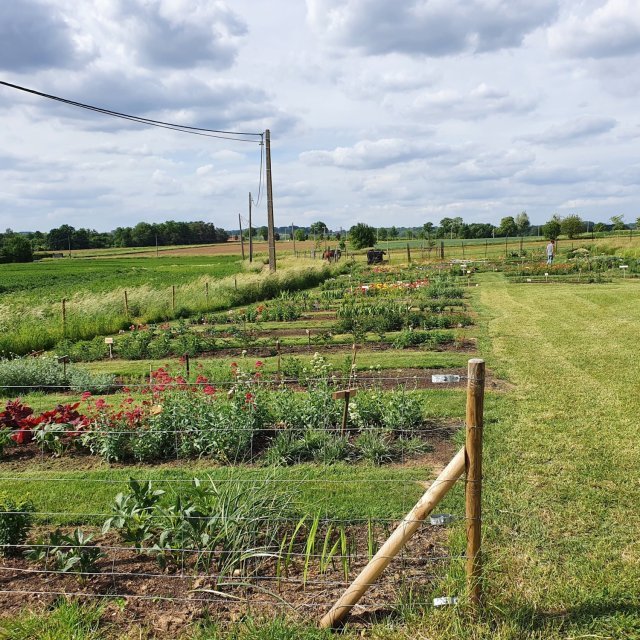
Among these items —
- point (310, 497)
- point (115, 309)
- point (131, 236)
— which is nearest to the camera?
point (310, 497)

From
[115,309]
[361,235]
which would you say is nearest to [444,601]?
[115,309]

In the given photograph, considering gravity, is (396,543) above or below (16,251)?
below

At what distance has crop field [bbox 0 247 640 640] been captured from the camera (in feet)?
11.7

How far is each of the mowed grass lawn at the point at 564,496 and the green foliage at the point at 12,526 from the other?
3.08 metres

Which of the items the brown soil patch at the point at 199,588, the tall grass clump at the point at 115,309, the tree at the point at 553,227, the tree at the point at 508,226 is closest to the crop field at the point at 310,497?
the brown soil patch at the point at 199,588

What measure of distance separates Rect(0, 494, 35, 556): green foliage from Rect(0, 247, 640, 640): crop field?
2 cm

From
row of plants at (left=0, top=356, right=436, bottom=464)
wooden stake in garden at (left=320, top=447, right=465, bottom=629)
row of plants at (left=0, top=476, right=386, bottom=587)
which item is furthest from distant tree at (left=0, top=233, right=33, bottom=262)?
wooden stake in garden at (left=320, top=447, right=465, bottom=629)

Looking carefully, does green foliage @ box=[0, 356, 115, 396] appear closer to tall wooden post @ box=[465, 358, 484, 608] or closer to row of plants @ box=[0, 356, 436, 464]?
row of plants @ box=[0, 356, 436, 464]

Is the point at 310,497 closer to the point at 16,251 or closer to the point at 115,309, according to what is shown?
the point at 115,309

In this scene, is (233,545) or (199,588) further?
(233,545)

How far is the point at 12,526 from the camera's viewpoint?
4.35 meters

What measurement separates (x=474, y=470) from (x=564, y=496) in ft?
7.00

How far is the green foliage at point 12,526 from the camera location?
432cm

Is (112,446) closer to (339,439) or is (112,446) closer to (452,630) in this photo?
(339,439)
